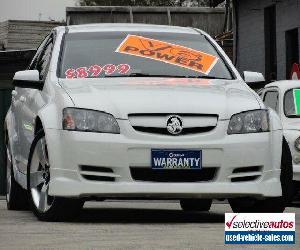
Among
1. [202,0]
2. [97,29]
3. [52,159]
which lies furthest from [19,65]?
[202,0]

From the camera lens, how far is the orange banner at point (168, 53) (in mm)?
11242

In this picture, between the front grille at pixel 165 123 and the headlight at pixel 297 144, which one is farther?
the headlight at pixel 297 144

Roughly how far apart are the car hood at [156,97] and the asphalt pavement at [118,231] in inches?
35.9

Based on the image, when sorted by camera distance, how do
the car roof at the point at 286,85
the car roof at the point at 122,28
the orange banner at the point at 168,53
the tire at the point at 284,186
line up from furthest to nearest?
the car roof at the point at 286,85
the car roof at the point at 122,28
the orange banner at the point at 168,53
the tire at the point at 284,186

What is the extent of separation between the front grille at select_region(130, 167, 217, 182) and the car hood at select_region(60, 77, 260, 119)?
0.44m

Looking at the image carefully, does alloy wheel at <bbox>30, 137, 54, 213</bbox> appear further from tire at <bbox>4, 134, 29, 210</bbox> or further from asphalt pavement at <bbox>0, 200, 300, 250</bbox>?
tire at <bbox>4, 134, 29, 210</bbox>

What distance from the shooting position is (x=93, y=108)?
9922 mm

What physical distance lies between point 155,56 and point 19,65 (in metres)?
18.0

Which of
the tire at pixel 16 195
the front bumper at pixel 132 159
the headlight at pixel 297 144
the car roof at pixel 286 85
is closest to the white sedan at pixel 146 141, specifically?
the front bumper at pixel 132 159

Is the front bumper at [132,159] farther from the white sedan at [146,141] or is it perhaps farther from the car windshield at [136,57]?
the car windshield at [136,57]

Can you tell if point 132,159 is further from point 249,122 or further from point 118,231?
point 249,122

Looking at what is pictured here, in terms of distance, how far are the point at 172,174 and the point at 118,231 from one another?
947mm

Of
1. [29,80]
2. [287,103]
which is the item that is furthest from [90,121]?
[287,103]

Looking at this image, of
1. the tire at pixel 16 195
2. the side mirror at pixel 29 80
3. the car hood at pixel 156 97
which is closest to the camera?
the car hood at pixel 156 97
